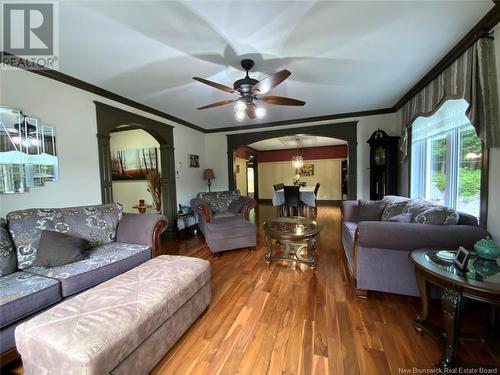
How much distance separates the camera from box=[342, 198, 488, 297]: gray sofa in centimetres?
173

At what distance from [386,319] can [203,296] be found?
1.57 meters

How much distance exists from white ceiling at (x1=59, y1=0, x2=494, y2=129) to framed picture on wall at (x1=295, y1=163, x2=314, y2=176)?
230 inches

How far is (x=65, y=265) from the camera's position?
5.89 ft

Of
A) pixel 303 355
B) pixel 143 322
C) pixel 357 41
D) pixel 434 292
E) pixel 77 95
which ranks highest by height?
pixel 357 41

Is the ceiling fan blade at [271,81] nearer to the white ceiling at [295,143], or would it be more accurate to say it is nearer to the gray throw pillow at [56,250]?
the gray throw pillow at [56,250]

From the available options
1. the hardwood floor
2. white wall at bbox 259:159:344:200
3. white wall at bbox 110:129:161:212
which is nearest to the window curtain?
the hardwood floor

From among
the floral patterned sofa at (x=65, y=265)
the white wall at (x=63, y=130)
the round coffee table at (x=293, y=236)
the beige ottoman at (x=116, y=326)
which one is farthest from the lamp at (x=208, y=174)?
the beige ottoman at (x=116, y=326)

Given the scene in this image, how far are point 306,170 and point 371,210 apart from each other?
595cm

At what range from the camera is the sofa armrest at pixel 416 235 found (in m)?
1.70

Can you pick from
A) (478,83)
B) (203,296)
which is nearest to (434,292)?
(478,83)

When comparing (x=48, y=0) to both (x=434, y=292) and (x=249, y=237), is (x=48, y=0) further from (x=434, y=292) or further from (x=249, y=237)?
(x=434, y=292)

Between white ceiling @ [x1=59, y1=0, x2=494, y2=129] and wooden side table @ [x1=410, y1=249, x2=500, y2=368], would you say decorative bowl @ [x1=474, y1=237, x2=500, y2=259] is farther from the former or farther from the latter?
white ceiling @ [x1=59, y1=0, x2=494, y2=129]

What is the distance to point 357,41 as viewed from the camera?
1958mm

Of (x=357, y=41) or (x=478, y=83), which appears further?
(x=357, y=41)
